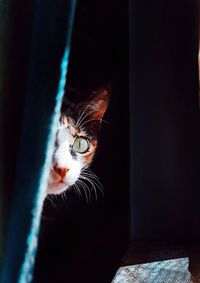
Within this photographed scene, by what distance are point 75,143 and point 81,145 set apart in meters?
0.03

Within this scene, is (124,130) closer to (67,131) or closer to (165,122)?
(165,122)

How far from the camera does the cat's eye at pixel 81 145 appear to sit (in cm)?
95

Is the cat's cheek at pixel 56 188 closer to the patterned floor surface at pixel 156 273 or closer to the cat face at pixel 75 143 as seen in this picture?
the cat face at pixel 75 143

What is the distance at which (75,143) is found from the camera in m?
0.94

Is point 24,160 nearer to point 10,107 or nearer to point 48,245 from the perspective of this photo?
point 10,107

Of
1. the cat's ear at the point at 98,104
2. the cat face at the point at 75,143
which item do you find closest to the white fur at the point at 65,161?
the cat face at the point at 75,143

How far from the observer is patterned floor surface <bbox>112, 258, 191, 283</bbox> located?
118 cm

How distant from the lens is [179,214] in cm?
151

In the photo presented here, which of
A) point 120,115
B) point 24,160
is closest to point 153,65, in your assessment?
point 120,115

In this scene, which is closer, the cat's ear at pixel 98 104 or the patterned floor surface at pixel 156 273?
the cat's ear at pixel 98 104

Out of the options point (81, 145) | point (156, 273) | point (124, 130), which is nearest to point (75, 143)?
point (81, 145)

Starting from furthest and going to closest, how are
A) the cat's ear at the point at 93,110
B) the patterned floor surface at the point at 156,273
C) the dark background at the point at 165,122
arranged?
the dark background at the point at 165,122
the patterned floor surface at the point at 156,273
the cat's ear at the point at 93,110

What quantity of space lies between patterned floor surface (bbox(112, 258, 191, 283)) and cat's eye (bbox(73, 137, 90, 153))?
0.42 meters

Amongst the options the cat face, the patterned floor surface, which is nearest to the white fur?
the cat face
